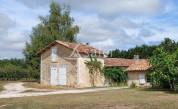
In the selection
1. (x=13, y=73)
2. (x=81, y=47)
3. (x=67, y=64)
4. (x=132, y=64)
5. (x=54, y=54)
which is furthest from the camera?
(x=13, y=73)

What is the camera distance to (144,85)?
45.6 meters

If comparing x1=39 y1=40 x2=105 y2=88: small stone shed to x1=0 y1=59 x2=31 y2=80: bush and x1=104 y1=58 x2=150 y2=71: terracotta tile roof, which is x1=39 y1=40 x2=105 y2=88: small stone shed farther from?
x1=0 y1=59 x2=31 y2=80: bush

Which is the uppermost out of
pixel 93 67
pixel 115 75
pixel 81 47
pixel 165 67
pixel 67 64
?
pixel 81 47

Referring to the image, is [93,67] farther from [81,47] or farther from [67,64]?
[67,64]

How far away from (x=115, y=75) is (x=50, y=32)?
1589 cm

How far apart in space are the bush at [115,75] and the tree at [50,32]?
1368cm

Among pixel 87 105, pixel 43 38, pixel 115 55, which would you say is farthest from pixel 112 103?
pixel 115 55

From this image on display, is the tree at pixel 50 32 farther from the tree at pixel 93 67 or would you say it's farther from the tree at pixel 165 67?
the tree at pixel 165 67

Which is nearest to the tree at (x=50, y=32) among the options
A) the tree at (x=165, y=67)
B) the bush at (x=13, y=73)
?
the bush at (x=13, y=73)

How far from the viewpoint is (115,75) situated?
5347 centimetres

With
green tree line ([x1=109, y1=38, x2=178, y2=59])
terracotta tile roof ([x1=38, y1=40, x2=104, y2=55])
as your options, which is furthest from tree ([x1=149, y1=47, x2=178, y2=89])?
green tree line ([x1=109, y1=38, x2=178, y2=59])

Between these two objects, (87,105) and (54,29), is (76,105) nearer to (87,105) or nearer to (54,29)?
(87,105)

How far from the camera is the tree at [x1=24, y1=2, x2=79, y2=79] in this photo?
63.9 metres

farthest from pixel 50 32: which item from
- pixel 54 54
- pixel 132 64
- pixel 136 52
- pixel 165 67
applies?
pixel 165 67
